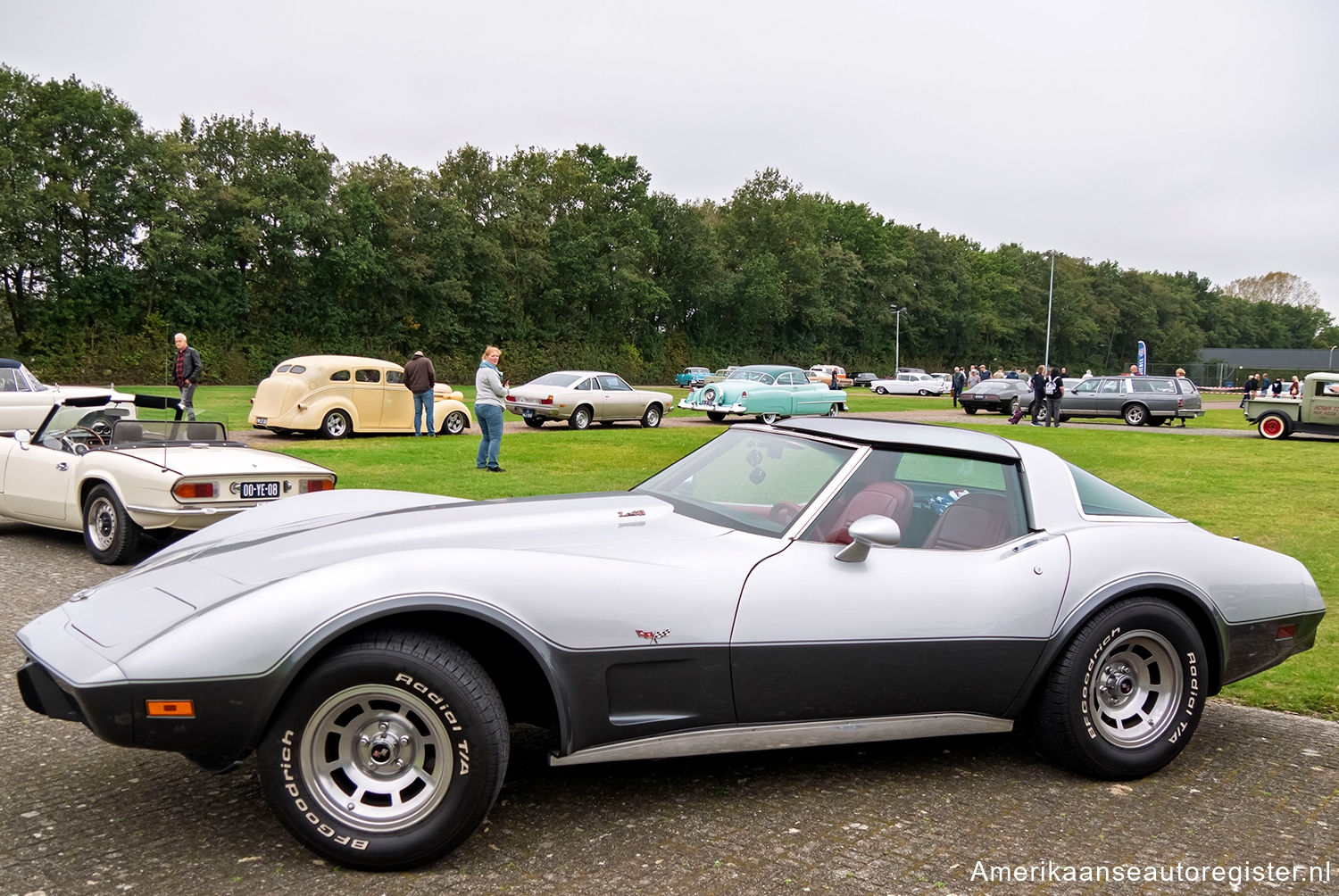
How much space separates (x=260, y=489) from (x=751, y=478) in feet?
16.3

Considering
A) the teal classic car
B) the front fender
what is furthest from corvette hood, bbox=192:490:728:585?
the teal classic car

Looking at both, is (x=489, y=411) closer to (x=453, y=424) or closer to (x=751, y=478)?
(x=453, y=424)

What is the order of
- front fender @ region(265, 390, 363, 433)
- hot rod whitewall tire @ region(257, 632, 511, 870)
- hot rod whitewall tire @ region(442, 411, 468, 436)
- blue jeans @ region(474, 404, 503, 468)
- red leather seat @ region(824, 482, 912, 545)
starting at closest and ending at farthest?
1. hot rod whitewall tire @ region(257, 632, 511, 870)
2. red leather seat @ region(824, 482, 912, 545)
3. blue jeans @ region(474, 404, 503, 468)
4. front fender @ region(265, 390, 363, 433)
5. hot rod whitewall tire @ region(442, 411, 468, 436)

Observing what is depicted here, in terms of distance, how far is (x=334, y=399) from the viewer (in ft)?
62.2

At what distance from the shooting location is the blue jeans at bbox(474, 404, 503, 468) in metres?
13.9

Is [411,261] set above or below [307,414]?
above

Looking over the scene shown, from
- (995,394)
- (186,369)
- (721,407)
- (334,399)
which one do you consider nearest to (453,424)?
(334,399)

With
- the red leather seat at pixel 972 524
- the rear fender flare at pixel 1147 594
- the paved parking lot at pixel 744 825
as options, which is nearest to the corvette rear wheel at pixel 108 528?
the paved parking lot at pixel 744 825

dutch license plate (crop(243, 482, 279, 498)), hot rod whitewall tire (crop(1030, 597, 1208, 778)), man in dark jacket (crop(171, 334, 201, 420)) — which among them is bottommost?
hot rod whitewall tire (crop(1030, 597, 1208, 778))

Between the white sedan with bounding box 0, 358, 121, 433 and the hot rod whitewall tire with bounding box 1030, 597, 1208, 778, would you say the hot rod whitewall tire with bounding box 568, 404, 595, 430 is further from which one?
the hot rod whitewall tire with bounding box 1030, 597, 1208, 778

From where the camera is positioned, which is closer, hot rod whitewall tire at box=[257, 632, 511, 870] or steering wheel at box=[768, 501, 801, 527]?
hot rod whitewall tire at box=[257, 632, 511, 870]

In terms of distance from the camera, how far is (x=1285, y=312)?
149000 millimetres

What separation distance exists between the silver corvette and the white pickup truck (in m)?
24.0

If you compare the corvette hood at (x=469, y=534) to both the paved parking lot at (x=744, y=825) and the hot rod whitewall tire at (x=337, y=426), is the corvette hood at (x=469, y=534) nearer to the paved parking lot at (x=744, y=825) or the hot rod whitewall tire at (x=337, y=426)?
the paved parking lot at (x=744, y=825)
